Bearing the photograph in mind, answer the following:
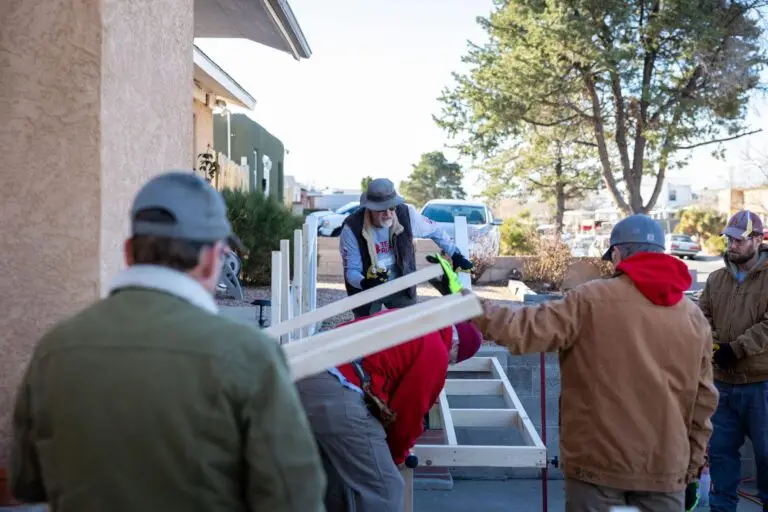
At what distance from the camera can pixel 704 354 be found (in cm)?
360

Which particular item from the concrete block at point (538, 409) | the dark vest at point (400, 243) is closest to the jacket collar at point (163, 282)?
the dark vest at point (400, 243)

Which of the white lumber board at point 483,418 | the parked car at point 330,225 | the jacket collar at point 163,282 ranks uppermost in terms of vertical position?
the parked car at point 330,225

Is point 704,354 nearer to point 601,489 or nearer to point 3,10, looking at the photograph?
point 601,489

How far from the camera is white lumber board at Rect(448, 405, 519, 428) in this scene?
5305mm

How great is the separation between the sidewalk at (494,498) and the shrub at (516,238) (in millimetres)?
11908

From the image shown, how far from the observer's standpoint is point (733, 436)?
5.43 meters

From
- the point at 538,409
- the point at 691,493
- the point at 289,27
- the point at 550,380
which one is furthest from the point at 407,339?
the point at 289,27

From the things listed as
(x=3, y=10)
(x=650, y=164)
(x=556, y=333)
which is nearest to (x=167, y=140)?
(x=3, y=10)

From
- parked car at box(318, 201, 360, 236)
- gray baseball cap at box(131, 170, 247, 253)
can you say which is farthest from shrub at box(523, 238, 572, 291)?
gray baseball cap at box(131, 170, 247, 253)

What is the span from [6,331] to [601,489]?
278 centimetres

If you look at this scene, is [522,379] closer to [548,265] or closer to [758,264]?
[758,264]

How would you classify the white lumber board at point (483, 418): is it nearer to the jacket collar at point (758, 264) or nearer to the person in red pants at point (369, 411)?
the person in red pants at point (369, 411)

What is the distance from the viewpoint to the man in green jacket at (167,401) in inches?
→ 66.6

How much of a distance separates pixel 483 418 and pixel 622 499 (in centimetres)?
191
